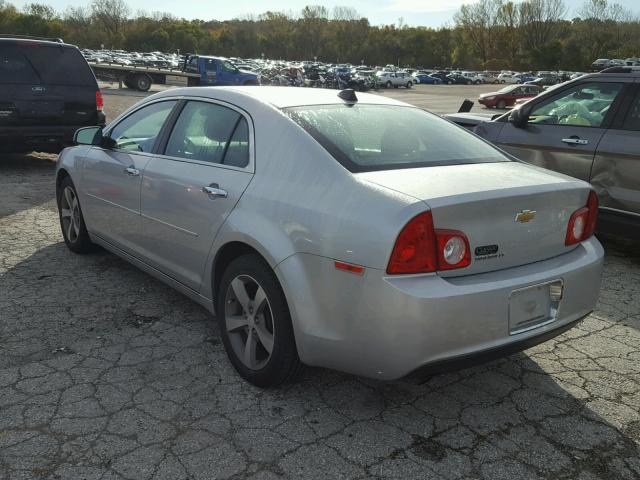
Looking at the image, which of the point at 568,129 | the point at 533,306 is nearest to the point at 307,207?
the point at 533,306

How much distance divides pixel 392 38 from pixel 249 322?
135 metres

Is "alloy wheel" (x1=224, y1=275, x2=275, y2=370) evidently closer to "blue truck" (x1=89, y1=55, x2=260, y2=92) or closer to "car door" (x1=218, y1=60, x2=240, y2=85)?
"blue truck" (x1=89, y1=55, x2=260, y2=92)

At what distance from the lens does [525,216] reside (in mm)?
2732

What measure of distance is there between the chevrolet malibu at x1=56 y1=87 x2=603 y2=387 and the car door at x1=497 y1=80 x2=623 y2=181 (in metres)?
2.33

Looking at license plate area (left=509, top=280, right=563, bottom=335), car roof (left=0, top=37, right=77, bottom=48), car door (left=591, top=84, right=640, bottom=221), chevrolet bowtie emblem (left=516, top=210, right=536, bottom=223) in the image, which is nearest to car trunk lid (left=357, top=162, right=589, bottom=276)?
chevrolet bowtie emblem (left=516, top=210, right=536, bottom=223)

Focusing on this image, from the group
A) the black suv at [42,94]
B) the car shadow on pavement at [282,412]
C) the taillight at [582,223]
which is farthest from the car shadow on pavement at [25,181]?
the taillight at [582,223]

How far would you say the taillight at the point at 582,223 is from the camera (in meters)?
3.00

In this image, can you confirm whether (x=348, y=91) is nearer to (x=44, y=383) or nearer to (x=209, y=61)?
(x=44, y=383)

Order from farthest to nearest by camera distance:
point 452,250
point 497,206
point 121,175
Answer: point 121,175 → point 497,206 → point 452,250

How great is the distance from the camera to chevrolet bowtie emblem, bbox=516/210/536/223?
2.71m

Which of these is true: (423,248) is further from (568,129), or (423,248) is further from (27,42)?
(27,42)

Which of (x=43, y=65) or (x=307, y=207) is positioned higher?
(x=43, y=65)

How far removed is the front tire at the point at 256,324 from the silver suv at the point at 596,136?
3.63 meters

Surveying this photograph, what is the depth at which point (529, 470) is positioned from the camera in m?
2.51
